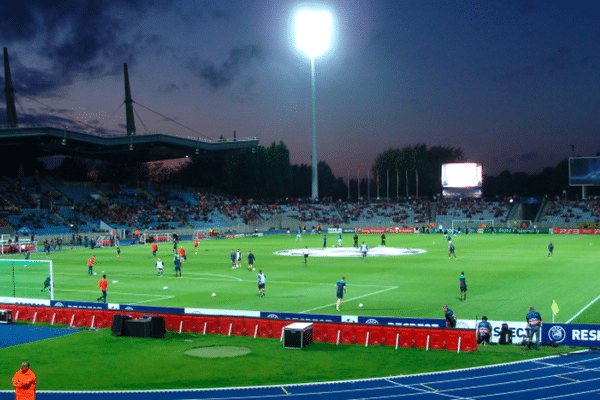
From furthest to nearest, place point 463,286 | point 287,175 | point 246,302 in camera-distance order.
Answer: point 287,175 < point 246,302 < point 463,286

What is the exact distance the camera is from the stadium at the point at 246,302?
17.4 m

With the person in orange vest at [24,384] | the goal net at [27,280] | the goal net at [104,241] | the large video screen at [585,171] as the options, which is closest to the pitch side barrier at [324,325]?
the goal net at [27,280]

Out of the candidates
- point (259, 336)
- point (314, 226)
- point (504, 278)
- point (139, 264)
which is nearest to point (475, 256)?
point (504, 278)

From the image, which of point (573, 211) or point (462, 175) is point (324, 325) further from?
point (462, 175)

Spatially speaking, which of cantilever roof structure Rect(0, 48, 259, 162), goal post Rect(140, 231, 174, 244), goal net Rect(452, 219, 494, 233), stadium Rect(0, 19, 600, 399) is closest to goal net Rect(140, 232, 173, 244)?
goal post Rect(140, 231, 174, 244)

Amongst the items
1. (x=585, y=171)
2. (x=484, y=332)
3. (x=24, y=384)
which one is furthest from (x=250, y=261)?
(x=585, y=171)

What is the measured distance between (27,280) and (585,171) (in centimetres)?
8582

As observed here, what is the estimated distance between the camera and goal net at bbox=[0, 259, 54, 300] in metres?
34.2

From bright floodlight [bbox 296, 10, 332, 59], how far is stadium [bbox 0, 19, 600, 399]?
1796cm

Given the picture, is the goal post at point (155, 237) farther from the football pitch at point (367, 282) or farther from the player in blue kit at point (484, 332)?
the player in blue kit at point (484, 332)

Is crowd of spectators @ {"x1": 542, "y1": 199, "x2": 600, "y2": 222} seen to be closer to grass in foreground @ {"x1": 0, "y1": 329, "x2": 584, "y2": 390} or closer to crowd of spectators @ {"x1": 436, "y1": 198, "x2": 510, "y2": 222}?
crowd of spectators @ {"x1": 436, "y1": 198, "x2": 510, "y2": 222}

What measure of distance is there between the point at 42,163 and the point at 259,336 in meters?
105

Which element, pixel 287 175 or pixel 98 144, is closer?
pixel 98 144

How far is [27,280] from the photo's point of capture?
41.9m
